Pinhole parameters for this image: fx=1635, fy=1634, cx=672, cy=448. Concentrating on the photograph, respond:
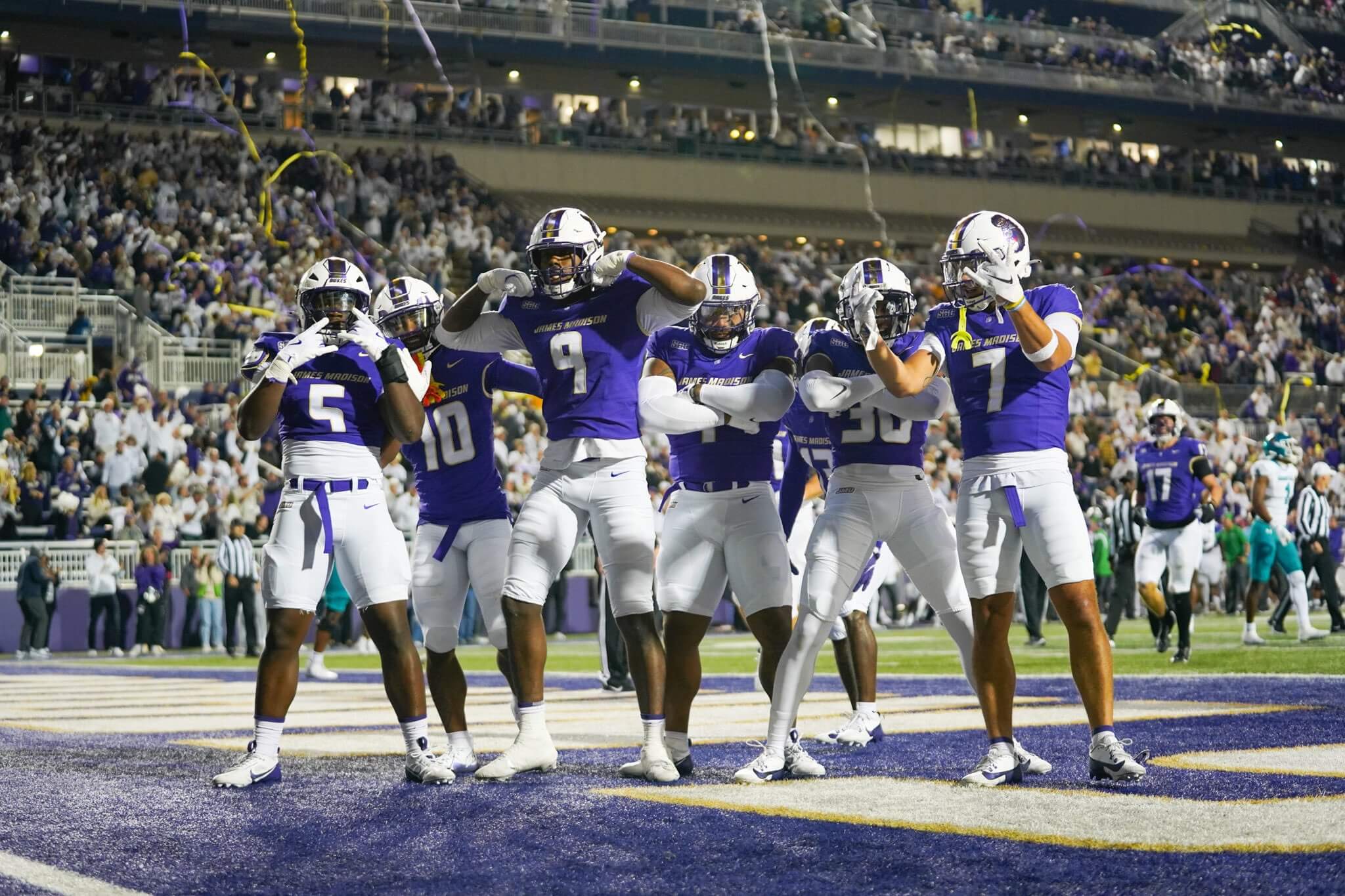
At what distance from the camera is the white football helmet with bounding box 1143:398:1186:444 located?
40.5 ft

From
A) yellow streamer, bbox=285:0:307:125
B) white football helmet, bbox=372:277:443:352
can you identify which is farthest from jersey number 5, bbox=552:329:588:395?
yellow streamer, bbox=285:0:307:125

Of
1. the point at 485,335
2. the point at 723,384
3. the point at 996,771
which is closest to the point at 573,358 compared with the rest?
the point at 485,335

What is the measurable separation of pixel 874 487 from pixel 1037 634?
9.60 meters

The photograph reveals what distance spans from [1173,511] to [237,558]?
1037 centimetres

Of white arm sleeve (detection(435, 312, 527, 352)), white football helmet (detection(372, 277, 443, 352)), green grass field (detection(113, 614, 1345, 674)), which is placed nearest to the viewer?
white arm sleeve (detection(435, 312, 527, 352))

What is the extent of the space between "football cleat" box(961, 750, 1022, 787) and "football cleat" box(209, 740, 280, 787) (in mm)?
2601

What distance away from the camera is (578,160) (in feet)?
117

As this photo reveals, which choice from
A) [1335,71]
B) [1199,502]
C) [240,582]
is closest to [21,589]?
[240,582]

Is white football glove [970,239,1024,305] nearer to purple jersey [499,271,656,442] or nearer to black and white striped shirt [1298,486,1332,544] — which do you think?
purple jersey [499,271,656,442]

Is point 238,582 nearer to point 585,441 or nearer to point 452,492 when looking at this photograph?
point 452,492

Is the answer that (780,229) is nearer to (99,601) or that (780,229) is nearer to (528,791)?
(99,601)

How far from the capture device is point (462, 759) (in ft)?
21.8

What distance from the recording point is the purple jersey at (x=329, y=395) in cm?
636

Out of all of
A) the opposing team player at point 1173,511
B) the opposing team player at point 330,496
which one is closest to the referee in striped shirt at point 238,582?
the opposing team player at point 1173,511
